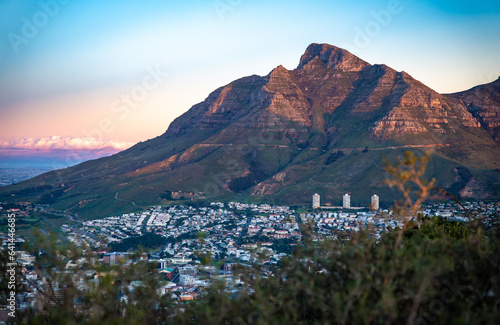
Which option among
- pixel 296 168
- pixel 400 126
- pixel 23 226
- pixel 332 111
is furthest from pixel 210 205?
pixel 332 111

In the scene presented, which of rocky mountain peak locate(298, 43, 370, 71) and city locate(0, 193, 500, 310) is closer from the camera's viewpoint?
city locate(0, 193, 500, 310)

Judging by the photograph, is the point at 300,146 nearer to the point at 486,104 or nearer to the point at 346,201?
the point at 346,201

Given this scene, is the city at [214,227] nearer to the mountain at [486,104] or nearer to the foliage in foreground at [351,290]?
the foliage in foreground at [351,290]

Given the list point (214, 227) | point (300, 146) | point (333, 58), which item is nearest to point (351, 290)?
point (214, 227)

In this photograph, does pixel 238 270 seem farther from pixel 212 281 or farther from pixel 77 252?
pixel 77 252

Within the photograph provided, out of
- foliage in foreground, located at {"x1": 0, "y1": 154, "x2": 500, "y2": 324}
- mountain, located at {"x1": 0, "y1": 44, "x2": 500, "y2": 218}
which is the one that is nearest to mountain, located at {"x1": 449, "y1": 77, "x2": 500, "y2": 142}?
mountain, located at {"x1": 0, "y1": 44, "x2": 500, "y2": 218}

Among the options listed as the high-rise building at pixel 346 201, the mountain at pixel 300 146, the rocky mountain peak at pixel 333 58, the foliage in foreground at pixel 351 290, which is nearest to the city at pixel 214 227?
the high-rise building at pixel 346 201

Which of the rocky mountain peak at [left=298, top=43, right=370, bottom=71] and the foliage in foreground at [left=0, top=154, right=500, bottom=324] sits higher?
the rocky mountain peak at [left=298, top=43, right=370, bottom=71]

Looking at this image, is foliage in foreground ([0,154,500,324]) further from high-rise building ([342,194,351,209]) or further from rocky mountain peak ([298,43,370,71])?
rocky mountain peak ([298,43,370,71])
